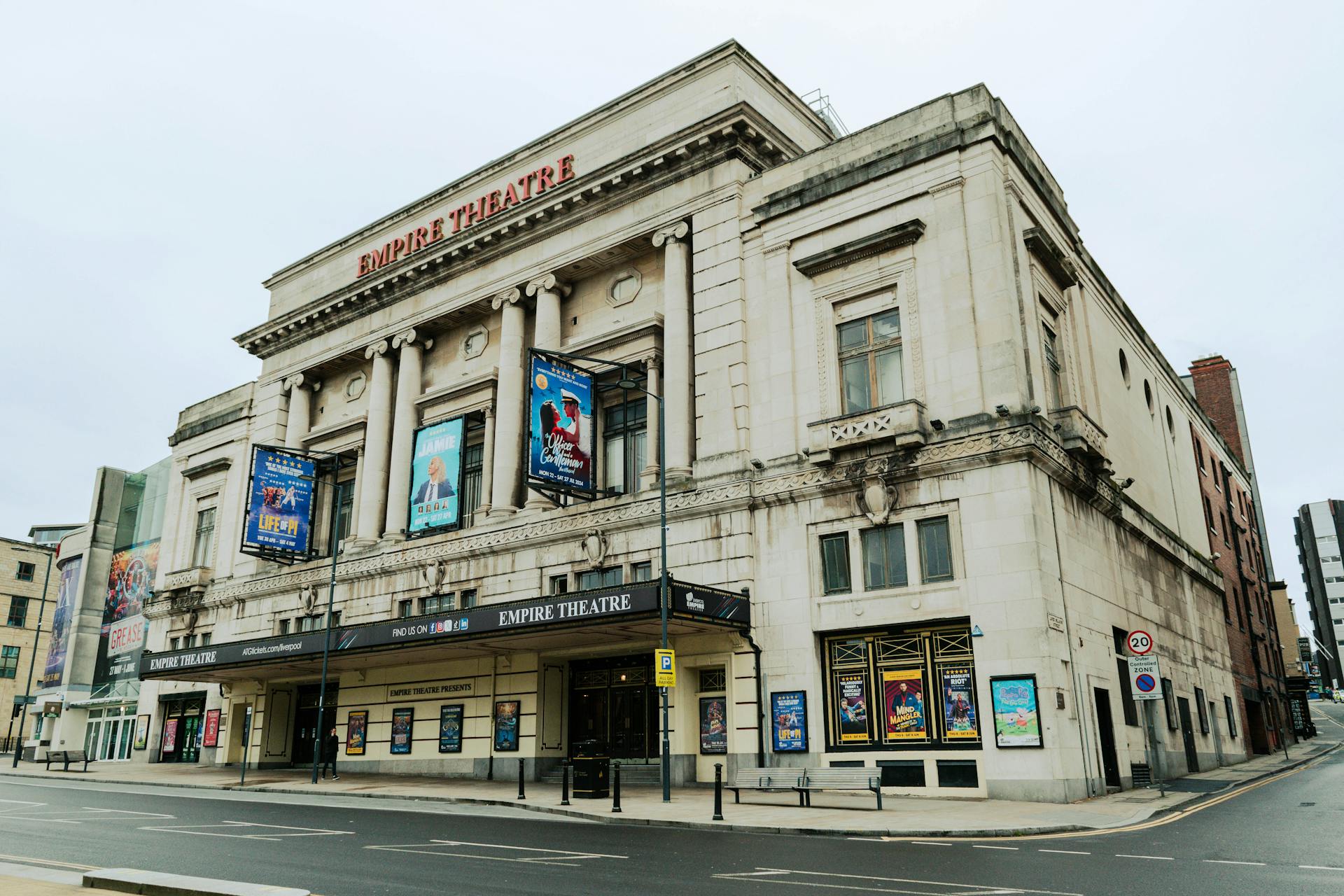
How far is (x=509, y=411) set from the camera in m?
36.0

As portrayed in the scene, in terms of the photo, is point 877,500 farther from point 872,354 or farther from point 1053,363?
point 1053,363

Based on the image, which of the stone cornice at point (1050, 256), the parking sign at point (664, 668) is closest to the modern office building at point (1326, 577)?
the stone cornice at point (1050, 256)

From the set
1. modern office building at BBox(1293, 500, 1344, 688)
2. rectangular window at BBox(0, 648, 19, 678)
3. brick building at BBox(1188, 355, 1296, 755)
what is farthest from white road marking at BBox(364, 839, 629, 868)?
modern office building at BBox(1293, 500, 1344, 688)

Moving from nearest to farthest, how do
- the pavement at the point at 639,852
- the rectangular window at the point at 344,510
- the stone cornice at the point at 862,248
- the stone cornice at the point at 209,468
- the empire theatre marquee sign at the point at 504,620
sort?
the pavement at the point at 639,852 < the empire theatre marquee sign at the point at 504,620 < the stone cornice at the point at 862,248 < the rectangular window at the point at 344,510 < the stone cornice at the point at 209,468

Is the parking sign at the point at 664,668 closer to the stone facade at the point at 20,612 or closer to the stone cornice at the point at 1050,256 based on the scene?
the stone cornice at the point at 1050,256

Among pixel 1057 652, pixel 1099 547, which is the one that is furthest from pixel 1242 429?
pixel 1057 652

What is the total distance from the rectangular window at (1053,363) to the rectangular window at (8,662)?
92.1 metres

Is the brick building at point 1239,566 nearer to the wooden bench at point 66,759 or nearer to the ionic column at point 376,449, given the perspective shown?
the ionic column at point 376,449

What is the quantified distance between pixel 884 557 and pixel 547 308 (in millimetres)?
16604

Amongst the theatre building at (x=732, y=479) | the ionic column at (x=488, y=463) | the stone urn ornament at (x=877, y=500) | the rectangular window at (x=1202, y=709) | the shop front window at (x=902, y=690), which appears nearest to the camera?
the shop front window at (x=902, y=690)

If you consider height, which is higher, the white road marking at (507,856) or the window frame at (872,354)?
the window frame at (872,354)

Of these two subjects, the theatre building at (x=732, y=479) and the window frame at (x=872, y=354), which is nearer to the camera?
the theatre building at (x=732, y=479)

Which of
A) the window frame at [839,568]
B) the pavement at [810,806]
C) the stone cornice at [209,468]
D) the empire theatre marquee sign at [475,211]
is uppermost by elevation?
the empire theatre marquee sign at [475,211]

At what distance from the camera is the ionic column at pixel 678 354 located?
1233 inches
